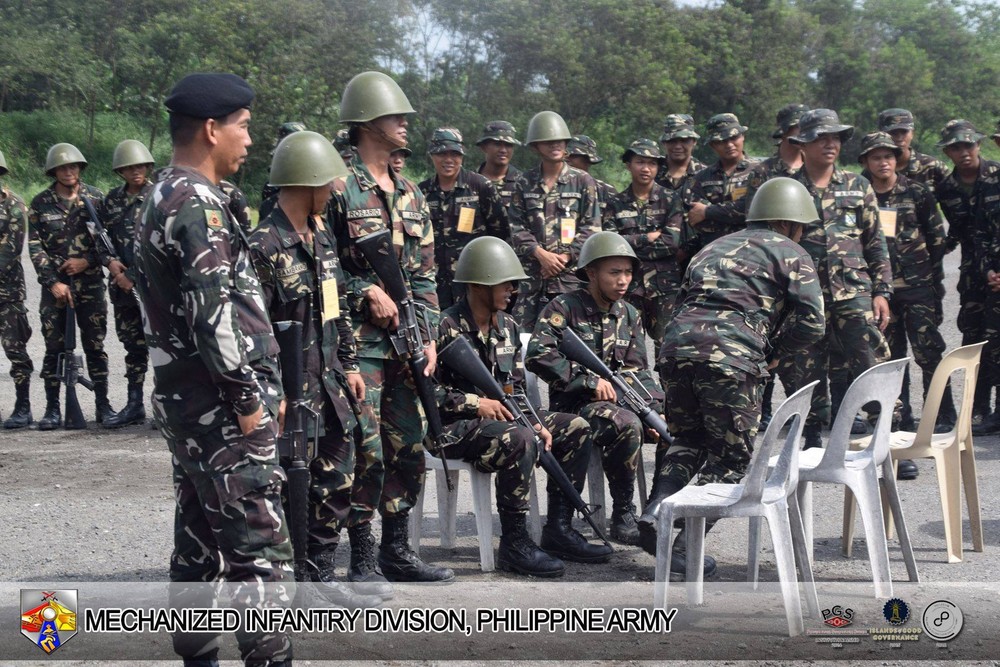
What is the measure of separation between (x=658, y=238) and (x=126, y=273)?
4.16 meters

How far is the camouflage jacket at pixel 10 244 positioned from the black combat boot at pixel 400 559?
5323 mm

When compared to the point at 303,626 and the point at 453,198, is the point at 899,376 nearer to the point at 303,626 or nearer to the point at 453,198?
the point at 303,626

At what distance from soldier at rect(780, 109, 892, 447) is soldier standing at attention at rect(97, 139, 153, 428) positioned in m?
5.01

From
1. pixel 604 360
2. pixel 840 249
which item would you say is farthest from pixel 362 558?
pixel 840 249

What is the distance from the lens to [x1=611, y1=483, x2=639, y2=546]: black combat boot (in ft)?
20.7

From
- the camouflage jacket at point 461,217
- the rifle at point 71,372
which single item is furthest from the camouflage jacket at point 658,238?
the rifle at point 71,372

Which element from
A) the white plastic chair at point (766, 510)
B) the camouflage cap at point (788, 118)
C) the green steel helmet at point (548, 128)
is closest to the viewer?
the white plastic chair at point (766, 510)

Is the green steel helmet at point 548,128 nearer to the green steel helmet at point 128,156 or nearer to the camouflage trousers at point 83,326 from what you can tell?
the green steel helmet at point 128,156

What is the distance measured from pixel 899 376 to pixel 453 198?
496 centimetres

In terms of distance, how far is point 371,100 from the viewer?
17.2ft

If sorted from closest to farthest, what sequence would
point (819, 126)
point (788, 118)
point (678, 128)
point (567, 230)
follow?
point (819, 126)
point (788, 118)
point (567, 230)
point (678, 128)

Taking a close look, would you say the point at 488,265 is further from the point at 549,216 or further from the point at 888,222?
the point at 888,222

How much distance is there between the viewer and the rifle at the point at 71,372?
925 centimetres

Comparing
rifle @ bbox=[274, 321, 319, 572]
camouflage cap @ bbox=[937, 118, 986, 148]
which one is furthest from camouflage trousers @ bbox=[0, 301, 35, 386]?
camouflage cap @ bbox=[937, 118, 986, 148]
